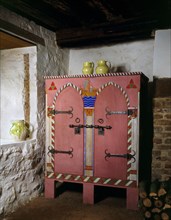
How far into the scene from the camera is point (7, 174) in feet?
9.32

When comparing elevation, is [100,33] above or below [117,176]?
above

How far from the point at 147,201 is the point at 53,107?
1685 mm

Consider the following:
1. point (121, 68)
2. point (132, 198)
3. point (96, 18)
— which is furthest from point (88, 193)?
point (96, 18)

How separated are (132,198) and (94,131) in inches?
37.9

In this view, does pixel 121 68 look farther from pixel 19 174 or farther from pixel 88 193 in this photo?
pixel 19 174

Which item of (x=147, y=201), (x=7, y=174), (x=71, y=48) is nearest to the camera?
(x=147, y=201)

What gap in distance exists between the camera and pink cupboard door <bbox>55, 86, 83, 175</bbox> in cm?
320

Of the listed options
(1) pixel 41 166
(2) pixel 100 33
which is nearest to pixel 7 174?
(1) pixel 41 166

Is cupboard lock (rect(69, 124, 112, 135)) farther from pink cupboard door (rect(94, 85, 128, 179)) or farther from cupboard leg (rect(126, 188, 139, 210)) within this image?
cupboard leg (rect(126, 188, 139, 210))

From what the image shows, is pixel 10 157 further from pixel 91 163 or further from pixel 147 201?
pixel 147 201

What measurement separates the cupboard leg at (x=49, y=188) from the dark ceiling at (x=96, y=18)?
7.03 ft

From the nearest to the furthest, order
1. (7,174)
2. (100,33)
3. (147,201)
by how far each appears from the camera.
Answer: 1. (147,201)
2. (7,174)
3. (100,33)

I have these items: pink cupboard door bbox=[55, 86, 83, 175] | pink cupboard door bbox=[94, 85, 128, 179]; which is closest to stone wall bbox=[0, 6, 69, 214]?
pink cupboard door bbox=[55, 86, 83, 175]

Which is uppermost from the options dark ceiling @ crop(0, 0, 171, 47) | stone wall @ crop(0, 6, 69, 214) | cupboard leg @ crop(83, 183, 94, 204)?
dark ceiling @ crop(0, 0, 171, 47)
